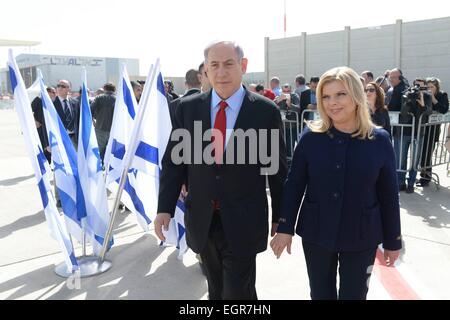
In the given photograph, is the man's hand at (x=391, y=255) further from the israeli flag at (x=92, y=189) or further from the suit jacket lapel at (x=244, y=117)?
the israeli flag at (x=92, y=189)

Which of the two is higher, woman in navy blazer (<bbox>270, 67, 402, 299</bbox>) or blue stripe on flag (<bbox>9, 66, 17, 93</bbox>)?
Result: blue stripe on flag (<bbox>9, 66, 17, 93</bbox>)

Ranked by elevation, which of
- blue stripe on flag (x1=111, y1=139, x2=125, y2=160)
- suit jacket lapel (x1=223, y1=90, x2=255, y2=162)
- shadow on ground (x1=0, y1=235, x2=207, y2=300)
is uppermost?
suit jacket lapel (x1=223, y1=90, x2=255, y2=162)

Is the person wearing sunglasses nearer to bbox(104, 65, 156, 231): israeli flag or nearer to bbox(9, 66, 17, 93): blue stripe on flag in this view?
bbox(104, 65, 156, 231): israeli flag

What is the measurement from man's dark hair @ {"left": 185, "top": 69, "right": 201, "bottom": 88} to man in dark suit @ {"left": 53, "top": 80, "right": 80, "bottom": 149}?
112 inches

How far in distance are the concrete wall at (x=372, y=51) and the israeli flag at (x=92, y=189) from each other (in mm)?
36044

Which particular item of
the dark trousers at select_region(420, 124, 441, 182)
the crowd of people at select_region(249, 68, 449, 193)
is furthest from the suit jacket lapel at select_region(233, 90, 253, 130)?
the dark trousers at select_region(420, 124, 441, 182)

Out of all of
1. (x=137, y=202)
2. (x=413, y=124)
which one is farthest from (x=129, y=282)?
(x=413, y=124)

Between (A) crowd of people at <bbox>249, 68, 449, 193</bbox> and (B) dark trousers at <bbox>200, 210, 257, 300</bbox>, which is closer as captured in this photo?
(B) dark trousers at <bbox>200, 210, 257, 300</bbox>

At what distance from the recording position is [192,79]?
4.95 m

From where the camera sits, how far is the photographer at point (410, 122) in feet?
21.7

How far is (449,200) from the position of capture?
629cm

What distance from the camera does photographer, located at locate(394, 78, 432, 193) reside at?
260 inches

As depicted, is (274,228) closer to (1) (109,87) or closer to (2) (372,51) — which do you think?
(1) (109,87)

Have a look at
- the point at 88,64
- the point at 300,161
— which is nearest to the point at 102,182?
the point at 300,161
